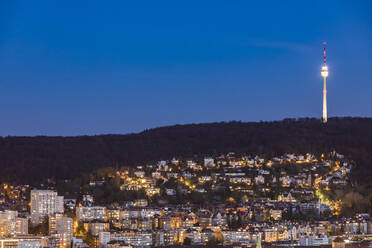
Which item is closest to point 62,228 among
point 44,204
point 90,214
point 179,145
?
point 90,214

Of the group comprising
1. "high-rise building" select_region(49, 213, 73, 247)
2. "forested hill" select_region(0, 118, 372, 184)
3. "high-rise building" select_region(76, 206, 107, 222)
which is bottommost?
"high-rise building" select_region(49, 213, 73, 247)

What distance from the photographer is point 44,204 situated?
4459cm

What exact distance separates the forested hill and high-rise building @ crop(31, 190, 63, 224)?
1150cm

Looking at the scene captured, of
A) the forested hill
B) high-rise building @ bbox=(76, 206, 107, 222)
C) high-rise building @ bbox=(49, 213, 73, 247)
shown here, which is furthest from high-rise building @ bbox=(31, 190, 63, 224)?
the forested hill

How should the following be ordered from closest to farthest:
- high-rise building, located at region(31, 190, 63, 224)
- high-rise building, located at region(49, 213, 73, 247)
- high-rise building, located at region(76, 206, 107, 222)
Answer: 1. high-rise building, located at region(49, 213, 73, 247)
2. high-rise building, located at region(76, 206, 107, 222)
3. high-rise building, located at region(31, 190, 63, 224)

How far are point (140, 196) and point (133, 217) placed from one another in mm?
8165

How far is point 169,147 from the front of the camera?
231ft

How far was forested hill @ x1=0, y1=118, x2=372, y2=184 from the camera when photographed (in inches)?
2378

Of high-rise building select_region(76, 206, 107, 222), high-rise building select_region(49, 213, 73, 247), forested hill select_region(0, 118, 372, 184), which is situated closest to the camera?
high-rise building select_region(49, 213, 73, 247)

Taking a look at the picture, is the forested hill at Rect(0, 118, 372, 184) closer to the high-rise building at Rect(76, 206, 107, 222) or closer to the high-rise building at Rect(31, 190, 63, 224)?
the high-rise building at Rect(31, 190, 63, 224)

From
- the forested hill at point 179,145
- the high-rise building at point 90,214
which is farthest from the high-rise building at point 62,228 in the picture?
the forested hill at point 179,145

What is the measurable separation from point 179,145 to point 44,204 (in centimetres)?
2797

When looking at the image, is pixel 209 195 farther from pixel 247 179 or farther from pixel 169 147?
pixel 169 147

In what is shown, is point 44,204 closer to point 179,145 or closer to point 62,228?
point 62,228
